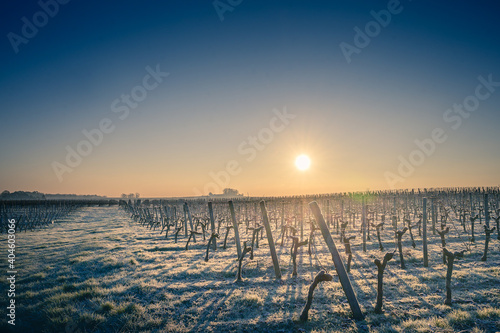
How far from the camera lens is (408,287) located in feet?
25.4

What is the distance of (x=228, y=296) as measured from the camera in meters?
7.21

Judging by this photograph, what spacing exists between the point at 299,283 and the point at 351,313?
8.83 feet

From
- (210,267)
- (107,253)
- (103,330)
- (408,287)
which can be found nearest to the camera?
(103,330)

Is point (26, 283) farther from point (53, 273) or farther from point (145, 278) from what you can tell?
point (145, 278)

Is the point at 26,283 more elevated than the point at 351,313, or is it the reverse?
the point at 351,313

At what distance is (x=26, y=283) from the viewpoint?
823 centimetres

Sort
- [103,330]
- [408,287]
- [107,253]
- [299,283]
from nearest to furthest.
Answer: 1. [103,330]
2. [408,287]
3. [299,283]
4. [107,253]

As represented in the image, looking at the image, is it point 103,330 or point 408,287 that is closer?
point 103,330

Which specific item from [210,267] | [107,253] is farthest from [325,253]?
[107,253]

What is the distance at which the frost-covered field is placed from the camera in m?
5.45

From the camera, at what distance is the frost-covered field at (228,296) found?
17.9 ft

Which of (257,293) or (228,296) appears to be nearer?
(228,296)

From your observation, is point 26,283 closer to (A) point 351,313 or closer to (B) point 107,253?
(B) point 107,253

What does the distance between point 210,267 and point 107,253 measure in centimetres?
659
